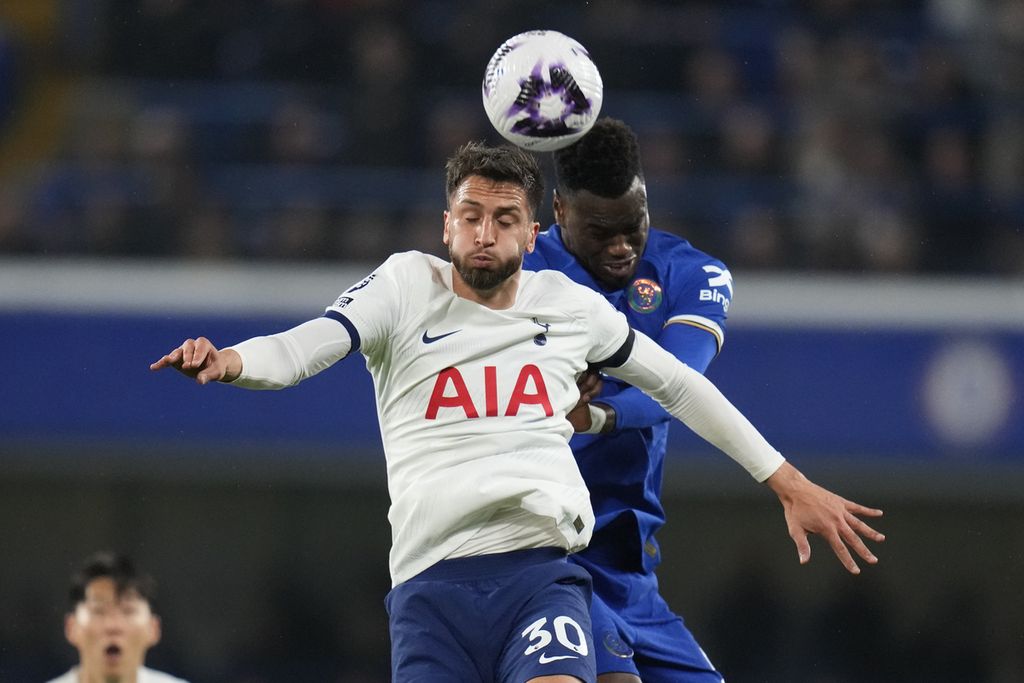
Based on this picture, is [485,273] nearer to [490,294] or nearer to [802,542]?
[490,294]

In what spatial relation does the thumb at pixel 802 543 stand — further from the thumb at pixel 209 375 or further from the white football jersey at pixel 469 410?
the thumb at pixel 209 375

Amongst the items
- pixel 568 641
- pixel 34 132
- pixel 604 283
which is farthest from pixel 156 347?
pixel 568 641

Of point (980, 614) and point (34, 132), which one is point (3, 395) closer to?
point (34, 132)

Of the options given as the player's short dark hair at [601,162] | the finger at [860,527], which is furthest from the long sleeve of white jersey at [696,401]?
the player's short dark hair at [601,162]

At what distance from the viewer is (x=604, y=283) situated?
16.4 ft

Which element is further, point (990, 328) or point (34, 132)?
point (34, 132)

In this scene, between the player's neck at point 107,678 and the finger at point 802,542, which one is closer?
the finger at point 802,542

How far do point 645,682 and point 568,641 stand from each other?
0.97 m

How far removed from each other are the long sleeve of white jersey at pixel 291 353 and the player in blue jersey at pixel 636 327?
95cm

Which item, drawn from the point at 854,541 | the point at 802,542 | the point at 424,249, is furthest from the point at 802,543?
the point at 424,249

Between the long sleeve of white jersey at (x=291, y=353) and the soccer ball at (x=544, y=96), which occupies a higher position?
the soccer ball at (x=544, y=96)

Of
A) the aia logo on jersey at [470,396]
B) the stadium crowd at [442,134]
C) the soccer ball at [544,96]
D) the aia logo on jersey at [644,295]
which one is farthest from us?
the stadium crowd at [442,134]

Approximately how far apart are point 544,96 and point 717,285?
850mm

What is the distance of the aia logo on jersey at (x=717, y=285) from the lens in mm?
5102
